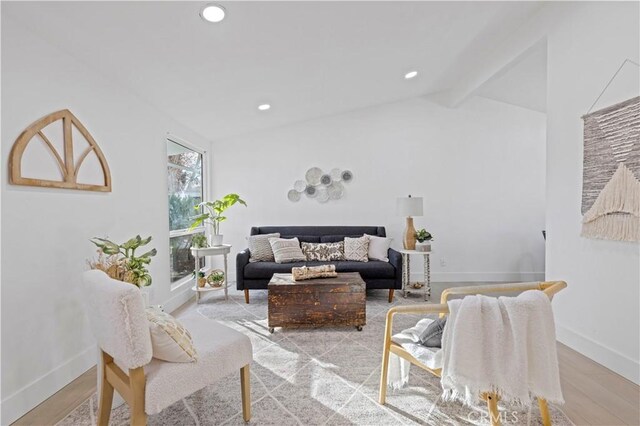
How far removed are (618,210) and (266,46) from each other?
283 cm

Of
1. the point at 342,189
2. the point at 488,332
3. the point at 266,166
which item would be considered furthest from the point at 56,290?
the point at 342,189

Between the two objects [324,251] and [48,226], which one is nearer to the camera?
[48,226]

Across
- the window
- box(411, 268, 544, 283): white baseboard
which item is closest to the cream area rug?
the window

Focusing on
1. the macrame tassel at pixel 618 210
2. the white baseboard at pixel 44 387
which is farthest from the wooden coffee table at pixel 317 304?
the macrame tassel at pixel 618 210

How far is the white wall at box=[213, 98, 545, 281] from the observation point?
493cm

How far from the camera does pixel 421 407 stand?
187 cm

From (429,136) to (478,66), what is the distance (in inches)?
48.8

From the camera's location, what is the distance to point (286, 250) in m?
4.20

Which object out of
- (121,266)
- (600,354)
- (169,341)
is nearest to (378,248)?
(600,354)

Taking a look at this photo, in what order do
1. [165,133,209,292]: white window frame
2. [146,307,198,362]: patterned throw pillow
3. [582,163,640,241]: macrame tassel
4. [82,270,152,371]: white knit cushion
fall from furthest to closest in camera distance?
[165,133,209,292]: white window frame
[582,163,640,241]: macrame tassel
[146,307,198,362]: patterned throw pillow
[82,270,152,371]: white knit cushion

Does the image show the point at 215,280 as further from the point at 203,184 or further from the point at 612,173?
the point at 612,173

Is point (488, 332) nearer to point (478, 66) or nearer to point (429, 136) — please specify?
point (478, 66)

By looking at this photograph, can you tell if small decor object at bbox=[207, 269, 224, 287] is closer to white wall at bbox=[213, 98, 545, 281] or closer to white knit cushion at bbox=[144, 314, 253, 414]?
white wall at bbox=[213, 98, 545, 281]

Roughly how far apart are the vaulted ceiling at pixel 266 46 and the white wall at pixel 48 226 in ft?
0.65
